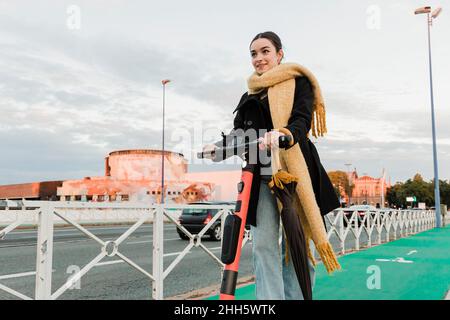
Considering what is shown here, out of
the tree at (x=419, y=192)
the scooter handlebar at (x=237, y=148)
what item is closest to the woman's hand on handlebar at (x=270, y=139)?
the scooter handlebar at (x=237, y=148)

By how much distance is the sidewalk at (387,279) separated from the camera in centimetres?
467

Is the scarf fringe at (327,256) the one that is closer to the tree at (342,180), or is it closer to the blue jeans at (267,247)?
the blue jeans at (267,247)

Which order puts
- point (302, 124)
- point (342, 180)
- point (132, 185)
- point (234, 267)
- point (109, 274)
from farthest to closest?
point (342, 180), point (132, 185), point (109, 274), point (302, 124), point (234, 267)

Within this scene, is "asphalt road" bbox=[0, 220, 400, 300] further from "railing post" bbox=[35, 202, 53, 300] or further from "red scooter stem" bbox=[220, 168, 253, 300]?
"red scooter stem" bbox=[220, 168, 253, 300]

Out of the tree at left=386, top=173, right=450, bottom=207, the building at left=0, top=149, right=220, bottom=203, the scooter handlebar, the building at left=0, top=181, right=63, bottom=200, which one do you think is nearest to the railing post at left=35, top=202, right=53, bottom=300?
the scooter handlebar

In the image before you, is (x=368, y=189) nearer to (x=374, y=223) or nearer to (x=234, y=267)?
(x=374, y=223)

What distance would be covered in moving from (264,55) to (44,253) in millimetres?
2451

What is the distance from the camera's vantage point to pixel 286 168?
221 cm

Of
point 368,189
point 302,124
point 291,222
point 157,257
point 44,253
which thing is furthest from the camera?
point 368,189

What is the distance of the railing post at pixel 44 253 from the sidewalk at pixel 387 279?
5.97 feet

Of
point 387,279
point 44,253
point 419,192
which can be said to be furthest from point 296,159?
point 419,192
